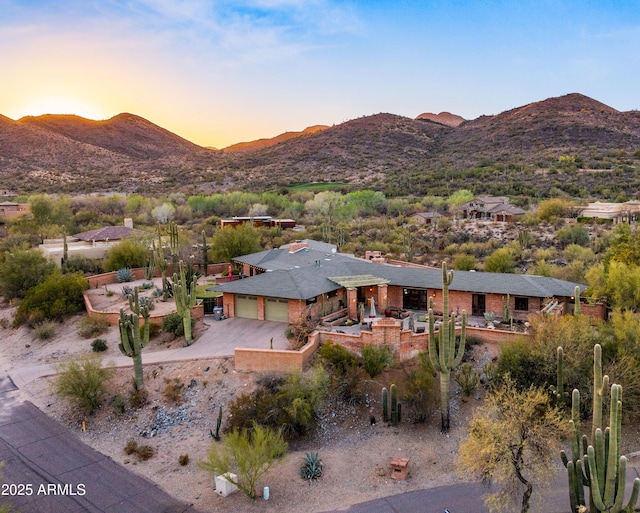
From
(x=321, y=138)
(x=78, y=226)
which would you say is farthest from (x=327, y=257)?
(x=321, y=138)

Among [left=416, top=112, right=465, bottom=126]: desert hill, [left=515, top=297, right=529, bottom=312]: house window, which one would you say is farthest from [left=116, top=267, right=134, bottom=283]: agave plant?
[left=416, top=112, right=465, bottom=126]: desert hill

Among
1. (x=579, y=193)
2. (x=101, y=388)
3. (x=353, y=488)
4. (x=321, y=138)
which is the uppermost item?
(x=321, y=138)

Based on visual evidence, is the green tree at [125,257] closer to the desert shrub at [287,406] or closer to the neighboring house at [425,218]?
the desert shrub at [287,406]

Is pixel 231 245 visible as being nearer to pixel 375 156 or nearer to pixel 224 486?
pixel 224 486

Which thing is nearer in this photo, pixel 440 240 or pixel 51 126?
pixel 440 240

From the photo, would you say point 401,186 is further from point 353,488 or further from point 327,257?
point 353,488

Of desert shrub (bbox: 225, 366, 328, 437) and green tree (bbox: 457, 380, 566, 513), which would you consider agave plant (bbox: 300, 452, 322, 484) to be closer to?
desert shrub (bbox: 225, 366, 328, 437)
